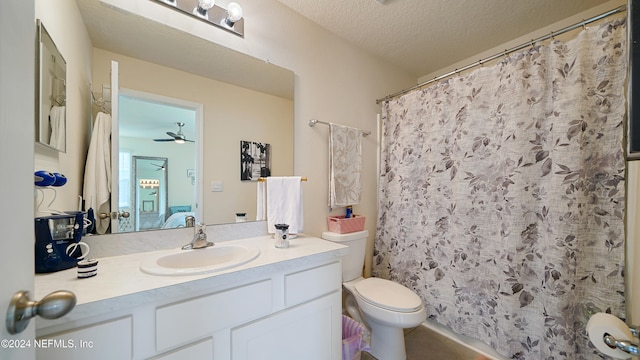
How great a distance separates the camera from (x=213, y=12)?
129 centimetres

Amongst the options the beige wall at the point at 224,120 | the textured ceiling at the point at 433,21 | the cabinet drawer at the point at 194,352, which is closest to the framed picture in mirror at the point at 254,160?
the beige wall at the point at 224,120

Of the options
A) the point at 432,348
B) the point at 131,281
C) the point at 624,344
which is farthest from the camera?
the point at 432,348

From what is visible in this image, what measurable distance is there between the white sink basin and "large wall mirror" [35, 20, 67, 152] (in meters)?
0.56

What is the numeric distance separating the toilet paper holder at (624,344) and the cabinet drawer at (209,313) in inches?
44.0

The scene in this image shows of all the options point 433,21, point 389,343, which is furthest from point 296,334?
point 433,21

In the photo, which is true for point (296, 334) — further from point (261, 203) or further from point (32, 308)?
point (32, 308)

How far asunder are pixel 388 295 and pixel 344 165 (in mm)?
995

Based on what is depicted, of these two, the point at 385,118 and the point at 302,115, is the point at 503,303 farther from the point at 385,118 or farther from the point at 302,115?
the point at 302,115

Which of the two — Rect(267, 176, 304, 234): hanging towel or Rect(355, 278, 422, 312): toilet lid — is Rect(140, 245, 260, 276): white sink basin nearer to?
Rect(267, 176, 304, 234): hanging towel

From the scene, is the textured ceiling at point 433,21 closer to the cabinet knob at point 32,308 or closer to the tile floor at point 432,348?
the cabinet knob at point 32,308

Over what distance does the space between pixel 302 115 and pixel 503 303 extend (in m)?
1.81

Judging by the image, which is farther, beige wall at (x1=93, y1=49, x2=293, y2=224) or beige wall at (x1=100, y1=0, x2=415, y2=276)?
beige wall at (x1=100, y1=0, x2=415, y2=276)

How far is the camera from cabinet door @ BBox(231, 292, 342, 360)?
91 cm

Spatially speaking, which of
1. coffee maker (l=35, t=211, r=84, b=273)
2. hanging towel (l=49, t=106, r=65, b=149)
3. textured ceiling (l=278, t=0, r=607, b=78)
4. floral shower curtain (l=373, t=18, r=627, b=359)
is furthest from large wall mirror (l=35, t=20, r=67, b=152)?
floral shower curtain (l=373, t=18, r=627, b=359)
